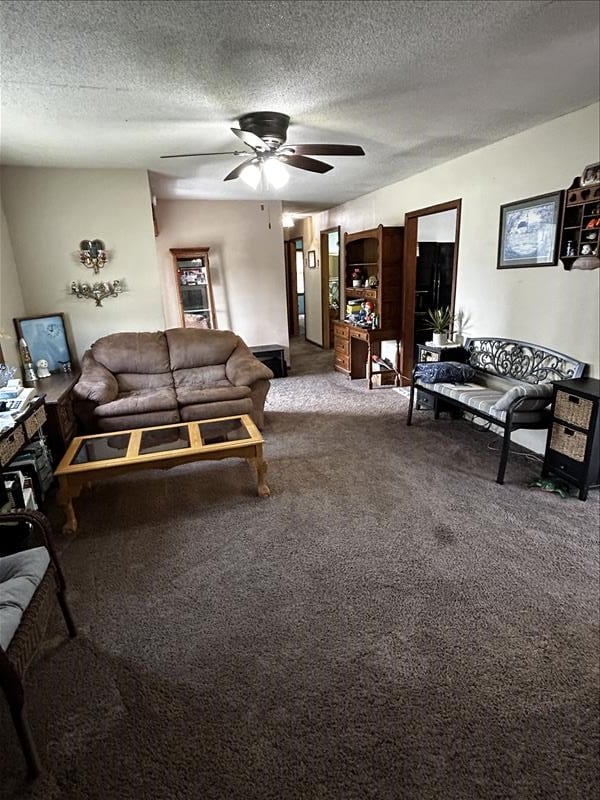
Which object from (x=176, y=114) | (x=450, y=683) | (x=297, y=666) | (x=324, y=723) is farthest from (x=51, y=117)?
(x=450, y=683)

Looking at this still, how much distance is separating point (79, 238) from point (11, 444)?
247cm

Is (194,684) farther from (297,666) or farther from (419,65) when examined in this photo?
(419,65)

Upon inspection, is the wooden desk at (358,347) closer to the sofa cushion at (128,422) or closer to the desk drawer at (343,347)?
the desk drawer at (343,347)

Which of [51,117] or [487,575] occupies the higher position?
[51,117]

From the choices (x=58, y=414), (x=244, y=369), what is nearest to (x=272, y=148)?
(x=244, y=369)

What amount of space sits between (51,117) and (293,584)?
3.04 m

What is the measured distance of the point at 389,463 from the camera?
335 cm

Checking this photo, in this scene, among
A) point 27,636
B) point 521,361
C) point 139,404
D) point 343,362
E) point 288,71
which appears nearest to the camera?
point 27,636

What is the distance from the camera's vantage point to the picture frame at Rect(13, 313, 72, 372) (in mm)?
3814

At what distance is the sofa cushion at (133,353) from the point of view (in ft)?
13.4

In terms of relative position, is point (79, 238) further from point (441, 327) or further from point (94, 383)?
point (441, 327)

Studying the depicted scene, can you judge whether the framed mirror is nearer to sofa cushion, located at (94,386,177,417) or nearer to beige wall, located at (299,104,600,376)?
sofa cushion, located at (94,386,177,417)

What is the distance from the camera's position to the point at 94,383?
3686 millimetres

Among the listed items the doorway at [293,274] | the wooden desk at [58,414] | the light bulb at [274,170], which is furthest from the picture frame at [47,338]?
the doorway at [293,274]
